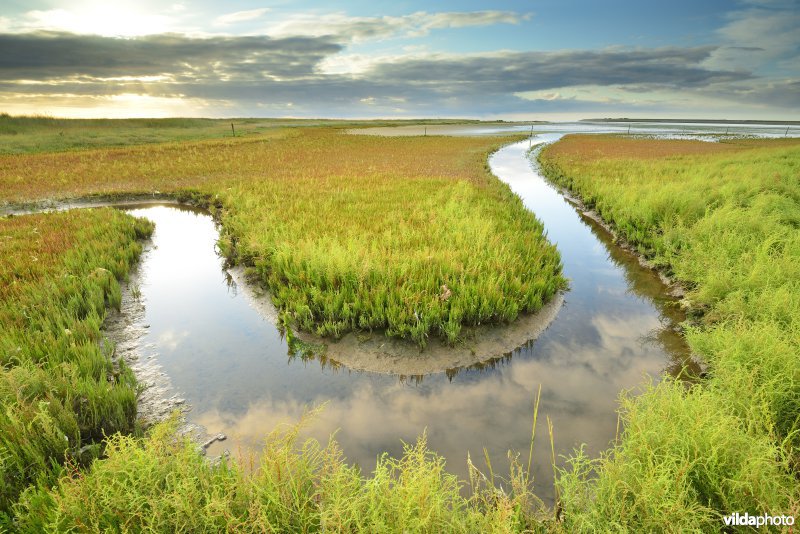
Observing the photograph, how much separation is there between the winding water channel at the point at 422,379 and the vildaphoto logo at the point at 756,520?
1518 mm

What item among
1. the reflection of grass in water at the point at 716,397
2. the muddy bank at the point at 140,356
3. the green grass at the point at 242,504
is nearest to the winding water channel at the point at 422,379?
the muddy bank at the point at 140,356

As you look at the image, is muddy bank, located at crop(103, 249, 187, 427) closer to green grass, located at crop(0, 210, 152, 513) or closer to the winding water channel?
the winding water channel

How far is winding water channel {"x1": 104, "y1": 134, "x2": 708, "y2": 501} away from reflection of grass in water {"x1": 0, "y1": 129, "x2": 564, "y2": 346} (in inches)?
31.2

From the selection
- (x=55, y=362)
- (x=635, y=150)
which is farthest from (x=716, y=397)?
(x=635, y=150)

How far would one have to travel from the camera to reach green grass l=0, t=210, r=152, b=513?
142 inches

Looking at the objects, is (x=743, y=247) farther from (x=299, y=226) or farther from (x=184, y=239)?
(x=184, y=239)

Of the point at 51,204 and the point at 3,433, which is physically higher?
the point at 51,204

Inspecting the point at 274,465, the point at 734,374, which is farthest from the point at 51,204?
the point at 734,374

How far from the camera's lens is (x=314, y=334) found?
6.75m

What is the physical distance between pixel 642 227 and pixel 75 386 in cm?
1349

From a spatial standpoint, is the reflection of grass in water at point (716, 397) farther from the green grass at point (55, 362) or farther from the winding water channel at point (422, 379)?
the green grass at point (55, 362)

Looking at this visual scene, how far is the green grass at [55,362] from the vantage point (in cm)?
360

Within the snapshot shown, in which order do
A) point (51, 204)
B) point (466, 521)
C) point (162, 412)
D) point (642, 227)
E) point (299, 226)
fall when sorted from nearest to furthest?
point (466, 521)
point (162, 412)
point (299, 226)
point (642, 227)
point (51, 204)

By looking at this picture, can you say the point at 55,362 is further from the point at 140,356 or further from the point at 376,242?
the point at 376,242
